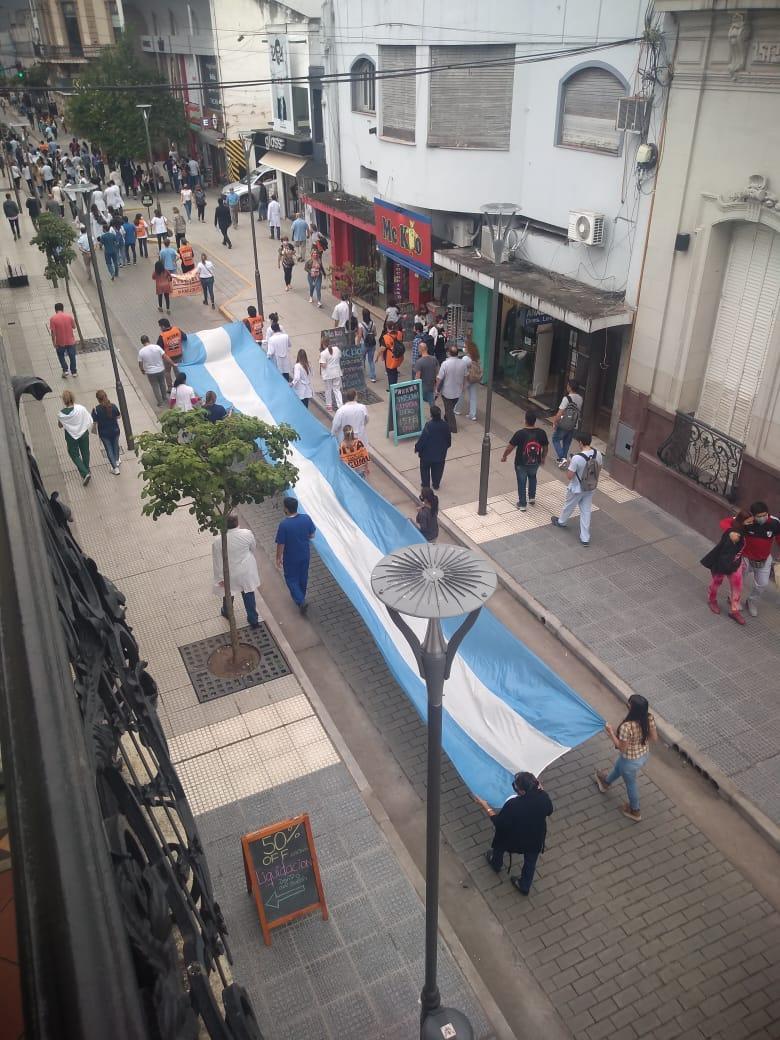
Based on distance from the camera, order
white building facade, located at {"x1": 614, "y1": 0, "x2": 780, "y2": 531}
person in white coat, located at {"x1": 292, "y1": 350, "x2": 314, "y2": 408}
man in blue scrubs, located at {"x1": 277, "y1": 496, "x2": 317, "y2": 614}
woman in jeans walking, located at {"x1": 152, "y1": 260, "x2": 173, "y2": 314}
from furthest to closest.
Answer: woman in jeans walking, located at {"x1": 152, "y1": 260, "x2": 173, "y2": 314}
person in white coat, located at {"x1": 292, "y1": 350, "x2": 314, "y2": 408}
white building facade, located at {"x1": 614, "y1": 0, "x2": 780, "y2": 531}
man in blue scrubs, located at {"x1": 277, "y1": 496, "x2": 317, "y2": 614}

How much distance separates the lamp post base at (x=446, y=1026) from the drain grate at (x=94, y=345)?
18470 millimetres

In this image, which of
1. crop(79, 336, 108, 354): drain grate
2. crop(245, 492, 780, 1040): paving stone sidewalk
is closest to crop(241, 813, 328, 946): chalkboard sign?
crop(245, 492, 780, 1040): paving stone sidewalk

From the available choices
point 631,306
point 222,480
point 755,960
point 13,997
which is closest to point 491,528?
point 631,306

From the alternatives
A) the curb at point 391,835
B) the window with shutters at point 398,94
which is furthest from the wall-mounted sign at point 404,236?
the curb at point 391,835

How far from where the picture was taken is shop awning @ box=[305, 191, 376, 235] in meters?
21.8

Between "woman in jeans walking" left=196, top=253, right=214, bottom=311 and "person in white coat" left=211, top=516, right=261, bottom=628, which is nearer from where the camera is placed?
"person in white coat" left=211, top=516, right=261, bottom=628

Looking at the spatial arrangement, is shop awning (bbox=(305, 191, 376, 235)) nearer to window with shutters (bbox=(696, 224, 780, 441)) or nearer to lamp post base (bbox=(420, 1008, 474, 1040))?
window with shutters (bbox=(696, 224, 780, 441))

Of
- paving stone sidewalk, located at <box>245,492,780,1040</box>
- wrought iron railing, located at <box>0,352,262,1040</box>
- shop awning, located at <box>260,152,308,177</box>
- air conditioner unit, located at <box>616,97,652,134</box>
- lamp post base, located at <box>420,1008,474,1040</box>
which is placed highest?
air conditioner unit, located at <box>616,97,652,134</box>

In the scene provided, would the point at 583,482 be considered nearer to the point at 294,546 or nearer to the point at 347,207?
the point at 294,546

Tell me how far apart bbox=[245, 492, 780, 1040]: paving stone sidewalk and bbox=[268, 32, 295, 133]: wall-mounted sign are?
1000 inches

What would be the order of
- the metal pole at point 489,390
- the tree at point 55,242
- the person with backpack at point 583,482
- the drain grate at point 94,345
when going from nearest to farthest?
the metal pole at point 489,390
the person with backpack at point 583,482
the tree at point 55,242
the drain grate at point 94,345

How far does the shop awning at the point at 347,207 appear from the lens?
857 inches

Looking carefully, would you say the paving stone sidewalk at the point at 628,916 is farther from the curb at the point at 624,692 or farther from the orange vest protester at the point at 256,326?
the orange vest protester at the point at 256,326

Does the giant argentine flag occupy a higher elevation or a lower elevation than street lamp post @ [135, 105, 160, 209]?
lower
